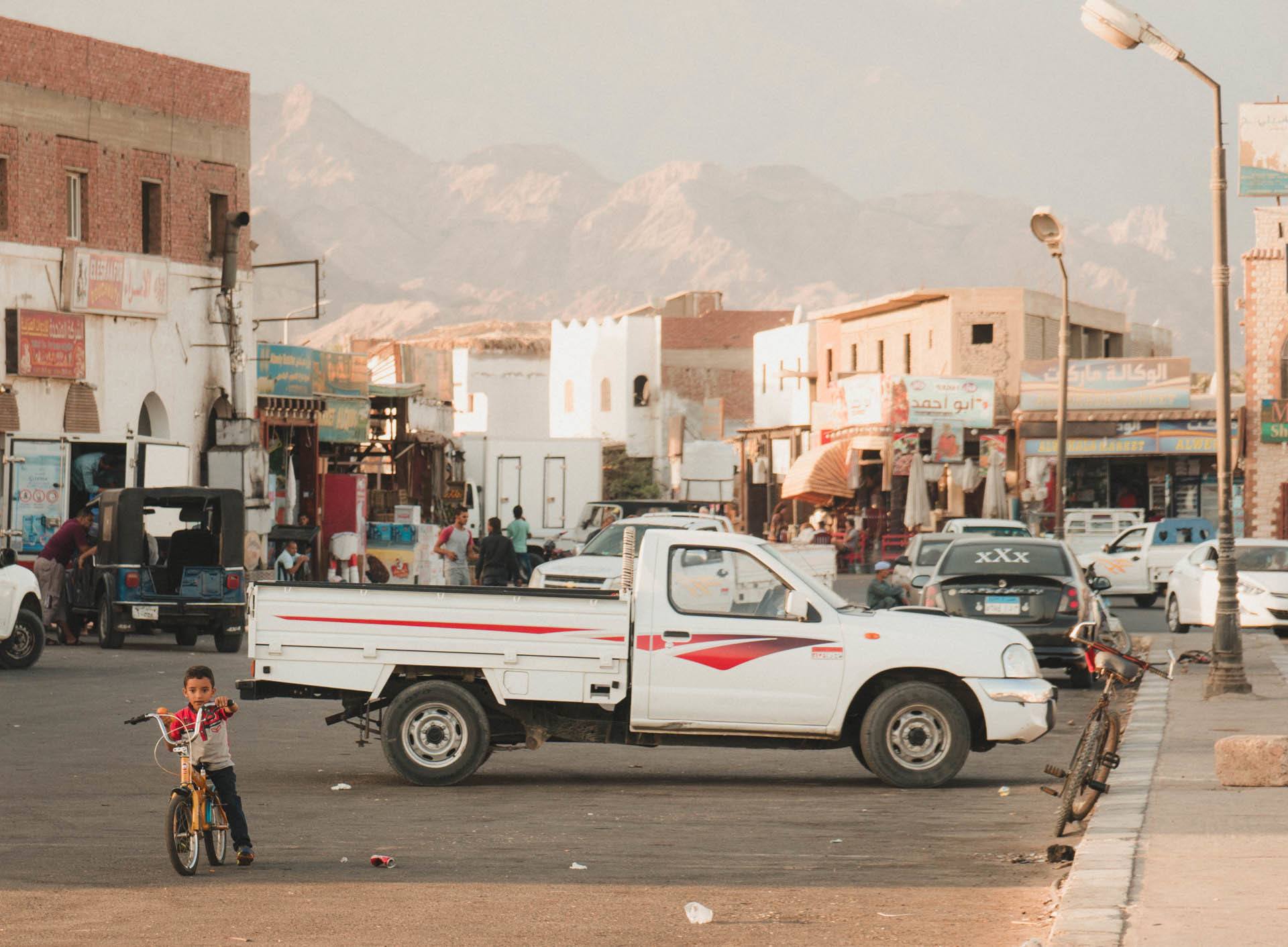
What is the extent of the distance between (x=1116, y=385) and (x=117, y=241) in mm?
30436

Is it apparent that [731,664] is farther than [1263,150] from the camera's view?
No

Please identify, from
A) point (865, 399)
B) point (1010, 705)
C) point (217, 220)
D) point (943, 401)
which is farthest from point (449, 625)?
point (865, 399)

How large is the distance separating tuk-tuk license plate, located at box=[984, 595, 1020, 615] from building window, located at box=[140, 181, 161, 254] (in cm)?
2469

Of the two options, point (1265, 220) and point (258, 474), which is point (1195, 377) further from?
point (258, 474)

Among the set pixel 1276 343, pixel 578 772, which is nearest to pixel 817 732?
pixel 578 772

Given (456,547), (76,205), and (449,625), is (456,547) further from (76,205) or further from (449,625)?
(449,625)

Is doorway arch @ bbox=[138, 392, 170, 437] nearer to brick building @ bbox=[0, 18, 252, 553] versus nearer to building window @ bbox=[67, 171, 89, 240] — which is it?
brick building @ bbox=[0, 18, 252, 553]

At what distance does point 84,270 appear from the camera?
129 ft

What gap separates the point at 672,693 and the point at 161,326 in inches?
1207

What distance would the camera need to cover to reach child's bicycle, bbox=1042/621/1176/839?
35.4 ft

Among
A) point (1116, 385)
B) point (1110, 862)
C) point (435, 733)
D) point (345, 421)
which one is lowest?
point (1110, 862)

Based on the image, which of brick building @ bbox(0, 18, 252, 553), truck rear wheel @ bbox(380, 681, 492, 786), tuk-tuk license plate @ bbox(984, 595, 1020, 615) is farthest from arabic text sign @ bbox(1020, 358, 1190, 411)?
truck rear wheel @ bbox(380, 681, 492, 786)

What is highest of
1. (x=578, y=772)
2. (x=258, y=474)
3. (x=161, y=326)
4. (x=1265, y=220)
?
(x=1265, y=220)

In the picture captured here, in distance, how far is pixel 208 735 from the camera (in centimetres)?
970
